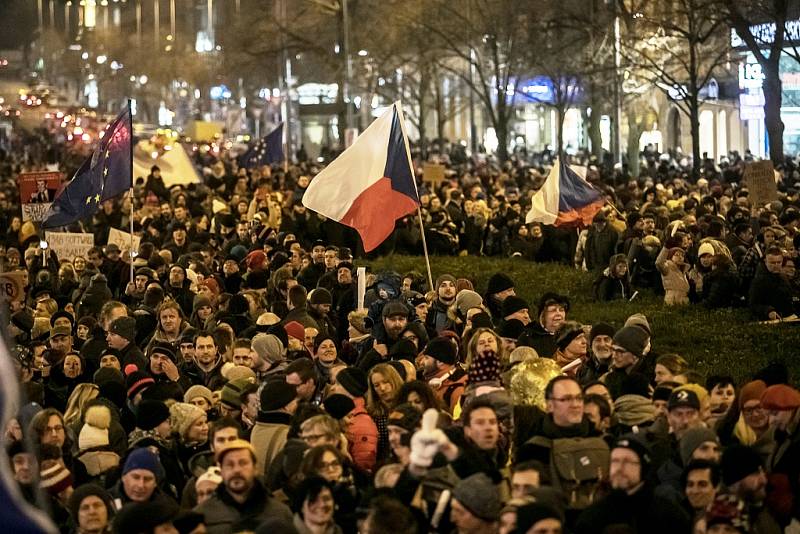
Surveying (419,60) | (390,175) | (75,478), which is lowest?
(75,478)

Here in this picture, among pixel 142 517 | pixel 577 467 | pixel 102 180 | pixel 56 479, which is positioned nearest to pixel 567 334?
pixel 577 467

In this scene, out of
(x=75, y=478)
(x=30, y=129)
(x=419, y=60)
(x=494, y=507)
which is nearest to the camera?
(x=494, y=507)

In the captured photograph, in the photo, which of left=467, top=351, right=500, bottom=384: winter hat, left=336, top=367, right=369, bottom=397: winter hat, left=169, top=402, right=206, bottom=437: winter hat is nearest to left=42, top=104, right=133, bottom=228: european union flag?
left=336, top=367, right=369, bottom=397: winter hat

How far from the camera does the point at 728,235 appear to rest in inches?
763

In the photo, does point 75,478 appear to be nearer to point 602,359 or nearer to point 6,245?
point 602,359

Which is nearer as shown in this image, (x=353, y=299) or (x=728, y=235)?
(x=353, y=299)

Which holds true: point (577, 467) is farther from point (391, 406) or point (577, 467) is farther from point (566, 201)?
point (566, 201)

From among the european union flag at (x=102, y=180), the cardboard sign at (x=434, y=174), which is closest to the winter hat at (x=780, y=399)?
the european union flag at (x=102, y=180)

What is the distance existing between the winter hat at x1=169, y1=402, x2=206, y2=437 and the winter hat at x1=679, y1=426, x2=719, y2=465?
3029mm

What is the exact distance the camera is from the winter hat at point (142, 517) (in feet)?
24.0

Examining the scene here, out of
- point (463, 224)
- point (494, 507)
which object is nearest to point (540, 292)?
point (463, 224)

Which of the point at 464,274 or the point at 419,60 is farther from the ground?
the point at 419,60

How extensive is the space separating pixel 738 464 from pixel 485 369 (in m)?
3.00

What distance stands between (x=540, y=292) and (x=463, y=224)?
243 inches
